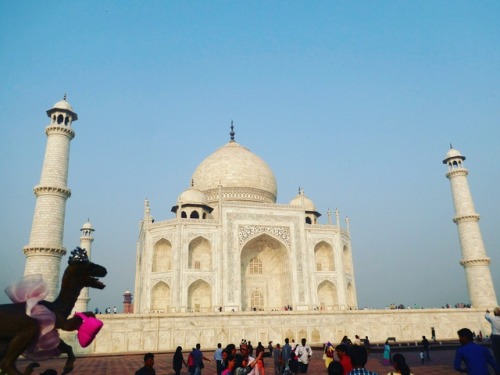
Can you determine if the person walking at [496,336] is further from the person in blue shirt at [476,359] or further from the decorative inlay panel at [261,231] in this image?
the decorative inlay panel at [261,231]

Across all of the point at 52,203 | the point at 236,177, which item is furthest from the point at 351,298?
the point at 52,203

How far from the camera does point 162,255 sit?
26203 mm

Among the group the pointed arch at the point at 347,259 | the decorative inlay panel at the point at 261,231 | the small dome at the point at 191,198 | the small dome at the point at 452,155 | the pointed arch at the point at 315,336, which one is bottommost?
the pointed arch at the point at 315,336

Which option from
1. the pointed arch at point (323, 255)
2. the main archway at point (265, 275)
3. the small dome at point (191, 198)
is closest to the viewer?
the main archway at point (265, 275)

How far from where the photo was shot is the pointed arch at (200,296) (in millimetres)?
24891

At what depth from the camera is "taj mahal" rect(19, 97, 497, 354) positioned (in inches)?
769

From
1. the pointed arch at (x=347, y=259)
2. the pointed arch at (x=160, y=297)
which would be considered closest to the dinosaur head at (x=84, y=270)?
the pointed arch at (x=160, y=297)

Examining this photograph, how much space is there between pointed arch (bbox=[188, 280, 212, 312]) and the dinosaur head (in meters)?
21.7

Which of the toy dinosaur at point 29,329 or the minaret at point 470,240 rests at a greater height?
the minaret at point 470,240

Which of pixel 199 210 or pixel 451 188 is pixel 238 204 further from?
pixel 451 188

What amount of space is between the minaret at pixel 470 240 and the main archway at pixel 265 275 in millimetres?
11315

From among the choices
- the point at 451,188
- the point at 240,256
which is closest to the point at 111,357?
the point at 240,256

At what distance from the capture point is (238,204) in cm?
2717

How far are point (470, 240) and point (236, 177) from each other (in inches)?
664
